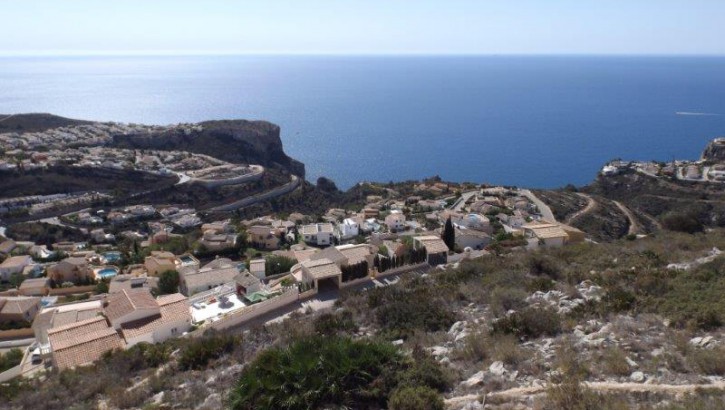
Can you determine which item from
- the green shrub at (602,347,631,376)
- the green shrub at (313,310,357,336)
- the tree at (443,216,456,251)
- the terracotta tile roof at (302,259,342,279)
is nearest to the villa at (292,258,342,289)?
the terracotta tile roof at (302,259,342,279)

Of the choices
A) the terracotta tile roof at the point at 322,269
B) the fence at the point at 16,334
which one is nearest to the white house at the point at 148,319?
the terracotta tile roof at the point at 322,269

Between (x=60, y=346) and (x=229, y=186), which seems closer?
(x=60, y=346)

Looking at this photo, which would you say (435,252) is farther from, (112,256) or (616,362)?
(112,256)

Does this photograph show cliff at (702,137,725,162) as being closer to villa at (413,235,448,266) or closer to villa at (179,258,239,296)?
villa at (413,235,448,266)

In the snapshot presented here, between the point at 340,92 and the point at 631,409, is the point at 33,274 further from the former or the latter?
the point at 340,92

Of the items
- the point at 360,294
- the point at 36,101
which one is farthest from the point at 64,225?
the point at 36,101
